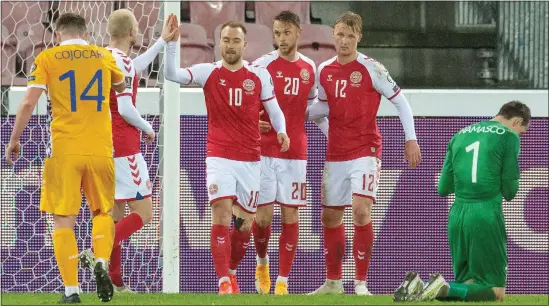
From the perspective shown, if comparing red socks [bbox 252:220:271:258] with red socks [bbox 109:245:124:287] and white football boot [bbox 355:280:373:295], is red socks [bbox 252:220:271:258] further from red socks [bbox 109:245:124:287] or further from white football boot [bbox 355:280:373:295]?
red socks [bbox 109:245:124:287]

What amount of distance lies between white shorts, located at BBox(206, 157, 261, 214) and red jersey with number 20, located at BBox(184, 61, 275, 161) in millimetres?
49

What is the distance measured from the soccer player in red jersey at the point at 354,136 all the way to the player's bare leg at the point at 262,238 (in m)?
0.39

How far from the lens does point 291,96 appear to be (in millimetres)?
8648

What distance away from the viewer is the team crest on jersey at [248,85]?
8250mm

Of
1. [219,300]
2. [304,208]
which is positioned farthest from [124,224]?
[304,208]

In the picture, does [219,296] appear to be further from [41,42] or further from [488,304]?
[41,42]

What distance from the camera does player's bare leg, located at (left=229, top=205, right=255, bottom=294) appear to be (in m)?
8.40

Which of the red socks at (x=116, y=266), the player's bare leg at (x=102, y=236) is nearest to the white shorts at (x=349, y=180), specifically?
the red socks at (x=116, y=266)

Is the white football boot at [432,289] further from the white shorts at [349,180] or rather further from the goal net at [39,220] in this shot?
the goal net at [39,220]

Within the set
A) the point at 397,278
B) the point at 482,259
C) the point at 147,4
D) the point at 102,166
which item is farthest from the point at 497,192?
the point at 147,4

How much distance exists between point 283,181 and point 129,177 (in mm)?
1081

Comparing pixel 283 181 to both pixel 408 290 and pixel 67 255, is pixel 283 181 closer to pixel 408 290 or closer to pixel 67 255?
pixel 408 290

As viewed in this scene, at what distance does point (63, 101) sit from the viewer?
6.88 metres

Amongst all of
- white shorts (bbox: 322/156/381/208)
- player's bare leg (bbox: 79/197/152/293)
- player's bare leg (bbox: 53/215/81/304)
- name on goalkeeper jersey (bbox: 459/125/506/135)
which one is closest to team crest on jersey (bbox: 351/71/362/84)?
white shorts (bbox: 322/156/381/208)
